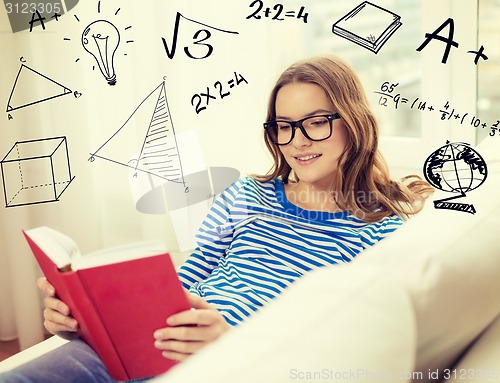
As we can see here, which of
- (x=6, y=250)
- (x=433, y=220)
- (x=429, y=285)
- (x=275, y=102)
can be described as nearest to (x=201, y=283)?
(x=275, y=102)

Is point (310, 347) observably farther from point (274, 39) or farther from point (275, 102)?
point (274, 39)

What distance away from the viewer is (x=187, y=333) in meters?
1.04

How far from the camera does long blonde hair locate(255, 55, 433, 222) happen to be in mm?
1501

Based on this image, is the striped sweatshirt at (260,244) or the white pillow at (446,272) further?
the striped sweatshirt at (260,244)

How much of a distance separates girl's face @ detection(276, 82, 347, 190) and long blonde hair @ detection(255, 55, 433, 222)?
2 cm

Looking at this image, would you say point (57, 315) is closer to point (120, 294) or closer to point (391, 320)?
point (120, 294)

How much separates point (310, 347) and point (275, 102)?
1005 mm

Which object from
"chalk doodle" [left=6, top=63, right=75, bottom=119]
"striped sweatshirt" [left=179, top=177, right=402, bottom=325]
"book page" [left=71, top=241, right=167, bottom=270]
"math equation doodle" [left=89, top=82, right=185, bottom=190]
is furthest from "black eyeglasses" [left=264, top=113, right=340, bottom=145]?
"chalk doodle" [left=6, top=63, right=75, bottom=119]

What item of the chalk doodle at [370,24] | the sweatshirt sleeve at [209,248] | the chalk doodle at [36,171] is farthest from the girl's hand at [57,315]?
the chalk doodle at [370,24]

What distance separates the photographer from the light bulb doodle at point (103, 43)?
220 centimetres

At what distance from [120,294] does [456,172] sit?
0.67 metres

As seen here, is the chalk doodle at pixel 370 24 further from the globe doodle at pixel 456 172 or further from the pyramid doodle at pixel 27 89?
the pyramid doodle at pixel 27 89

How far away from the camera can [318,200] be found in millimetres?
1544

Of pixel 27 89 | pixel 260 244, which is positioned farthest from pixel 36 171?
pixel 260 244
